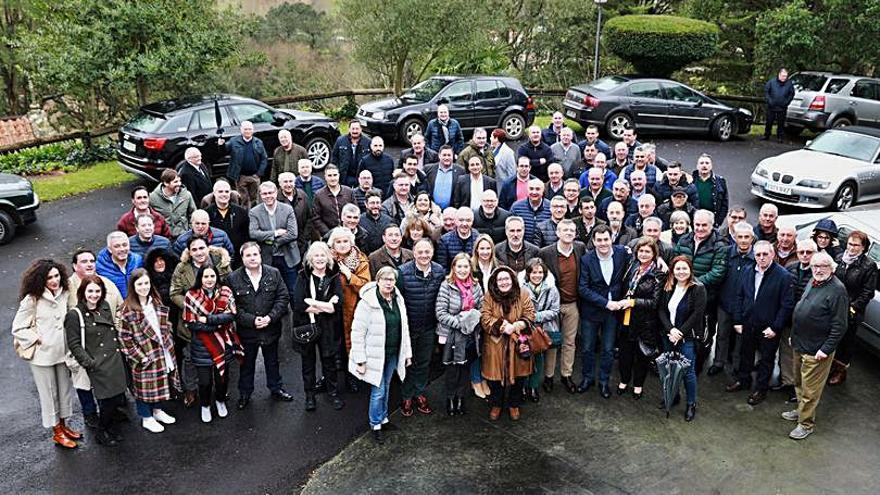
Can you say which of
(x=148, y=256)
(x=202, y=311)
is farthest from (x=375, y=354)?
(x=148, y=256)

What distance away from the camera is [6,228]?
11211 millimetres

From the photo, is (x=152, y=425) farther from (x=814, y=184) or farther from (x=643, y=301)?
(x=814, y=184)

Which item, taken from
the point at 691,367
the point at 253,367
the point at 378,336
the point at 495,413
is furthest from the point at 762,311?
the point at 253,367

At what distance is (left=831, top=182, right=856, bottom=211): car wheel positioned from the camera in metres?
12.9

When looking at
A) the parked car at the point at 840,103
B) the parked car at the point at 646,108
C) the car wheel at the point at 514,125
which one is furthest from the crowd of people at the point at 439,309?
the parked car at the point at 840,103

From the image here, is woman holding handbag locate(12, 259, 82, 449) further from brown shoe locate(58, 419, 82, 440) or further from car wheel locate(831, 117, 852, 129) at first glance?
car wheel locate(831, 117, 852, 129)

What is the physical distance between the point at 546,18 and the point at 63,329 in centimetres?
2319

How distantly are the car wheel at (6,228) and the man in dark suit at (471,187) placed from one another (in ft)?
23.6

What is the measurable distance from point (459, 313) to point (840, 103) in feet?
50.4

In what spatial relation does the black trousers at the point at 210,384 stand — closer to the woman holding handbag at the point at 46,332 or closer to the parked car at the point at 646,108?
the woman holding handbag at the point at 46,332

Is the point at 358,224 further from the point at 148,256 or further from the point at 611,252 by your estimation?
→ the point at 611,252

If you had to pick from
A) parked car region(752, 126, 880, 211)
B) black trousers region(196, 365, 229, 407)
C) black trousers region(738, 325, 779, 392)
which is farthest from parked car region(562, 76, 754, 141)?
black trousers region(196, 365, 229, 407)

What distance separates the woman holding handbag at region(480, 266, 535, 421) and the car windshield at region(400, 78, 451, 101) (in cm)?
1089

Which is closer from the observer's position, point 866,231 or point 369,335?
point 369,335
